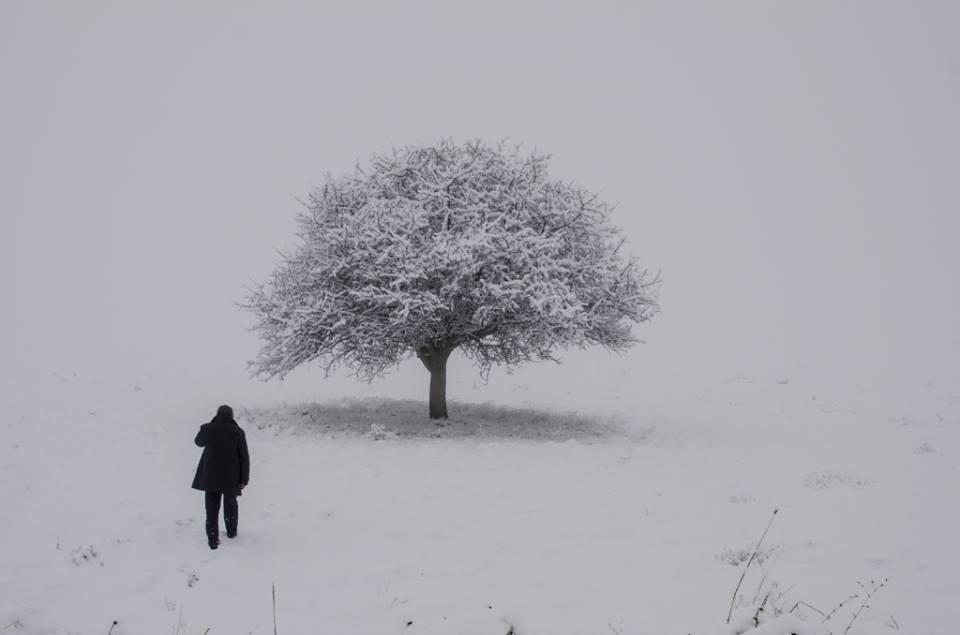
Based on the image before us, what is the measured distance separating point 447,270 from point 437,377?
169 inches

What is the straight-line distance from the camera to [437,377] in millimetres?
20297

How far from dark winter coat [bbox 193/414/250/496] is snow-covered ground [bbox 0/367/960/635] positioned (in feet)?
3.03

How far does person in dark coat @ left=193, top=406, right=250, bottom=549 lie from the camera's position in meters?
9.79

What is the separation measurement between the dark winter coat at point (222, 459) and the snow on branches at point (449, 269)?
680 centimetres

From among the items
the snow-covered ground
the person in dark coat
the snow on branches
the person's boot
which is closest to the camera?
the snow-covered ground

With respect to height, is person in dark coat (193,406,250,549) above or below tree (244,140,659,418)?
below

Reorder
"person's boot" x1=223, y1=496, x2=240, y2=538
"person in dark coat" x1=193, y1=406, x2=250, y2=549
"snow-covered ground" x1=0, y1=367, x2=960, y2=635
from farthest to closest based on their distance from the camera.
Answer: "person's boot" x1=223, y1=496, x2=240, y2=538
"person in dark coat" x1=193, y1=406, x2=250, y2=549
"snow-covered ground" x1=0, y1=367, x2=960, y2=635

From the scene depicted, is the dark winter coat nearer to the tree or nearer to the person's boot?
the person's boot

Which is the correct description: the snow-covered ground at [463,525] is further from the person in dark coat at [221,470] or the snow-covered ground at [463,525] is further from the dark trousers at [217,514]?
the person in dark coat at [221,470]

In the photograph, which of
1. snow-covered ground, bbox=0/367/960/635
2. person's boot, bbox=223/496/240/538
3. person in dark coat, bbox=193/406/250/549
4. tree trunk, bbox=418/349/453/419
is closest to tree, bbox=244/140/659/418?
tree trunk, bbox=418/349/453/419

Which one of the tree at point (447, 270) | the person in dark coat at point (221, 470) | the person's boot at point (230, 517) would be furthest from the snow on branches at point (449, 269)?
the person's boot at point (230, 517)

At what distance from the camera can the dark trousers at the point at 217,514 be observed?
9.66 meters

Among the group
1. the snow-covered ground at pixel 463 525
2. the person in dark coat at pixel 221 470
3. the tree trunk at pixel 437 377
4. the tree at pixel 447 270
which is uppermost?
the tree at pixel 447 270

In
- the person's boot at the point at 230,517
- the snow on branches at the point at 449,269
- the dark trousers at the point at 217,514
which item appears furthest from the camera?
the snow on branches at the point at 449,269
